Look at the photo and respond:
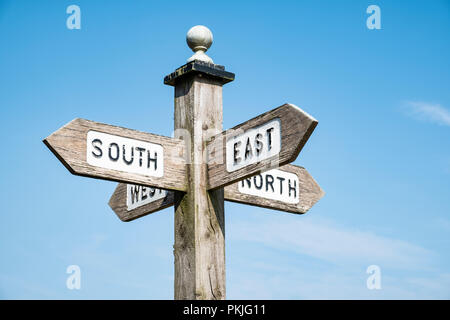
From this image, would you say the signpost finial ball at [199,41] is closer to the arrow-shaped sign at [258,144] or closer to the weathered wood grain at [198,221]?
the weathered wood grain at [198,221]

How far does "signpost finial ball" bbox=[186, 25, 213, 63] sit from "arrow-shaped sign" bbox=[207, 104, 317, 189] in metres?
0.48

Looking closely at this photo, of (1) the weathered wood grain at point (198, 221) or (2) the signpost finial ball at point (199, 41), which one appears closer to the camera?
(1) the weathered wood grain at point (198, 221)

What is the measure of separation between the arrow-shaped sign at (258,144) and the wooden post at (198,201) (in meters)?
0.08

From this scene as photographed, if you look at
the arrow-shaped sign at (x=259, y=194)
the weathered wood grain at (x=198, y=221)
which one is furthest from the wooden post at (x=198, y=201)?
the arrow-shaped sign at (x=259, y=194)

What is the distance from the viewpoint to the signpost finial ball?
393cm

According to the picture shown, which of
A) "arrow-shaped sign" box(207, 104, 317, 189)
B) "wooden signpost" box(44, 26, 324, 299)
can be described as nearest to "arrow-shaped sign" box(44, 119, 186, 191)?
"wooden signpost" box(44, 26, 324, 299)

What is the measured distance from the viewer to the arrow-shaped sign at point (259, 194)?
3.90 m

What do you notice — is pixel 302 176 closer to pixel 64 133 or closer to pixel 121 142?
pixel 121 142

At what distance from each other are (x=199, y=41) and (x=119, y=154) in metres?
0.79

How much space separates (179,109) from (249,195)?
0.56 m

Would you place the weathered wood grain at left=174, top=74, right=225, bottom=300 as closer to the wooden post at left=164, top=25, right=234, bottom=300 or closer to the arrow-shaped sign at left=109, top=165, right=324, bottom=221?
the wooden post at left=164, top=25, right=234, bottom=300
